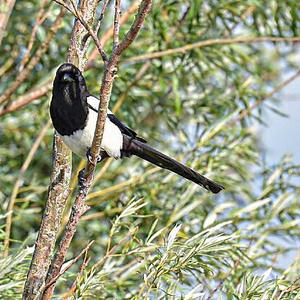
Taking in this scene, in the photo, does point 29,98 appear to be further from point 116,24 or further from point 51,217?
point 116,24

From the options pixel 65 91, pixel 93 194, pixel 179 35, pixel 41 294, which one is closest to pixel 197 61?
pixel 179 35

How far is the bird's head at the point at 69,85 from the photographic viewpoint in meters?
1.72

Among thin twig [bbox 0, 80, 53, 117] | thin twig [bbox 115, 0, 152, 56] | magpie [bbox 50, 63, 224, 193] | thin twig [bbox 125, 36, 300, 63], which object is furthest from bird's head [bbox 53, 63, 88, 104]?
thin twig [bbox 125, 36, 300, 63]

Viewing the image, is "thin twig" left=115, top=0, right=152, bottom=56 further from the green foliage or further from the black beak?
the green foliage

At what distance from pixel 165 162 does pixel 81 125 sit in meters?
0.24

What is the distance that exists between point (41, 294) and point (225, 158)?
1475 mm

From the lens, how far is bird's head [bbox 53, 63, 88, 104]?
5.63 feet

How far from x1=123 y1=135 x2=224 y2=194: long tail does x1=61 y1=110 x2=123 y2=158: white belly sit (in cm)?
3

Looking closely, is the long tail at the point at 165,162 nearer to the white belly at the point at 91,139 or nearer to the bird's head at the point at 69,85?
the white belly at the point at 91,139

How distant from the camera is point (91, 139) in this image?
1.97 meters

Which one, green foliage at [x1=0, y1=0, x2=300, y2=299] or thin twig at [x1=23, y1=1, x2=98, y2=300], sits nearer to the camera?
thin twig at [x1=23, y1=1, x2=98, y2=300]

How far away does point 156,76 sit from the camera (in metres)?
3.05

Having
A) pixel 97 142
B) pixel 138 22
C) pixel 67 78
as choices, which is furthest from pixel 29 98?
pixel 138 22

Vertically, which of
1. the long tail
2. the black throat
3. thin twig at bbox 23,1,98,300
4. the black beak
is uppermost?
the black beak
